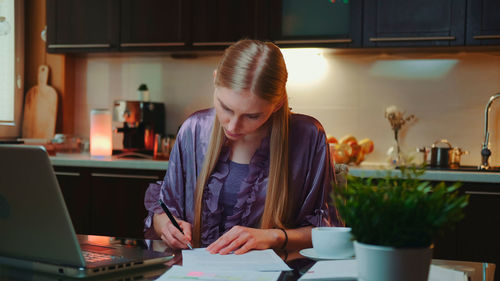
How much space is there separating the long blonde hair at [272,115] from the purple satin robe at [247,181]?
34 millimetres

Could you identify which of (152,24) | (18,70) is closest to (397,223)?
(152,24)

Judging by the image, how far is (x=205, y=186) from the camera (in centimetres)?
168

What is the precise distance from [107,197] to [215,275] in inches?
92.0

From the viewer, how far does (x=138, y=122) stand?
11.5ft

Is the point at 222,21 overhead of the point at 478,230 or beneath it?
overhead

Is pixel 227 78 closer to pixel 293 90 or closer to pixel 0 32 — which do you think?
pixel 293 90

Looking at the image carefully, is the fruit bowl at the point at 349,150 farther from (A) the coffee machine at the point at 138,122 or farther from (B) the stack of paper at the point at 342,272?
(B) the stack of paper at the point at 342,272

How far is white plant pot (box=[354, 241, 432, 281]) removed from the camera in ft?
2.67

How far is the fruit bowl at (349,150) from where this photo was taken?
3.11m

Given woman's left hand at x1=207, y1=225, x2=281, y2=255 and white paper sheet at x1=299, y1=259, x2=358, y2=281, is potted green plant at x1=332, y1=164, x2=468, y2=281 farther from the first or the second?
woman's left hand at x1=207, y1=225, x2=281, y2=255

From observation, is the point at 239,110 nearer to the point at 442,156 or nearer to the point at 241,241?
the point at 241,241

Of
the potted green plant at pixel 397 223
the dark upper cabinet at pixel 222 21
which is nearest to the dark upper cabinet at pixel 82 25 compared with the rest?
the dark upper cabinet at pixel 222 21

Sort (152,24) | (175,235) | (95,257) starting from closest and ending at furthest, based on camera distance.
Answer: (95,257) → (175,235) → (152,24)

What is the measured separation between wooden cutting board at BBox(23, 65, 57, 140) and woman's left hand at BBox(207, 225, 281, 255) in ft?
9.25
